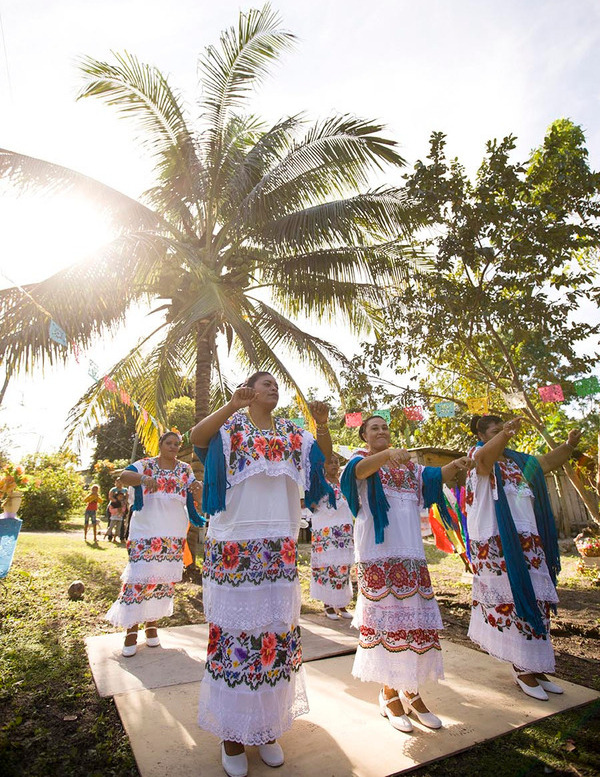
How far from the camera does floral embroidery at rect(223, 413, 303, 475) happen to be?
2535mm

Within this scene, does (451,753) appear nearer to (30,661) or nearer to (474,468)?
(474,468)

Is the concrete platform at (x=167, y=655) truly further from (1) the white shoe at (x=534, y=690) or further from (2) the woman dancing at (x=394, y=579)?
(1) the white shoe at (x=534, y=690)

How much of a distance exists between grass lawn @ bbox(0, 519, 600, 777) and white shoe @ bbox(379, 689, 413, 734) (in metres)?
0.29

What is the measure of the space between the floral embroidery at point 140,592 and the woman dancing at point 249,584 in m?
2.03

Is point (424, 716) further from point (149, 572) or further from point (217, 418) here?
point (149, 572)

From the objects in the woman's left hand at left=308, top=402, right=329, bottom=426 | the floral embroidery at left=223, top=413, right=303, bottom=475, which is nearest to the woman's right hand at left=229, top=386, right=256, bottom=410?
the floral embroidery at left=223, top=413, right=303, bottom=475

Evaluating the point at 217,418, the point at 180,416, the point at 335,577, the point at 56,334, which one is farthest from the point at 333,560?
the point at 180,416

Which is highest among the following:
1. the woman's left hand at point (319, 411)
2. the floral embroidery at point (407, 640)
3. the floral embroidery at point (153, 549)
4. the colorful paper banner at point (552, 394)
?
the colorful paper banner at point (552, 394)

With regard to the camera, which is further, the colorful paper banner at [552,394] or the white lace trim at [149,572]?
the colorful paper banner at [552,394]

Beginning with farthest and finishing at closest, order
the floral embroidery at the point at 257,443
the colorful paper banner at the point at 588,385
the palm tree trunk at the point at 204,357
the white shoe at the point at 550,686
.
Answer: the palm tree trunk at the point at 204,357 → the colorful paper banner at the point at 588,385 → the white shoe at the point at 550,686 → the floral embroidery at the point at 257,443

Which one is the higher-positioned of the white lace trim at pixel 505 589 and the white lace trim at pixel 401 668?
the white lace trim at pixel 505 589

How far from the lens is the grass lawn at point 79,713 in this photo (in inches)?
92.7

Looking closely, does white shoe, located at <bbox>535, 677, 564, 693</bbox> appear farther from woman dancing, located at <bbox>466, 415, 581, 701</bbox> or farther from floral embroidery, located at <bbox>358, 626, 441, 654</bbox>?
floral embroidery, located at <bbox>358, 626, 441, 654</bbox>

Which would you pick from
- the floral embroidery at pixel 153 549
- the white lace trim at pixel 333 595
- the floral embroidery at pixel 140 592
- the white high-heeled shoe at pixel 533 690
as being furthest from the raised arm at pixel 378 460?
the white lace trim at pixel 333 595
